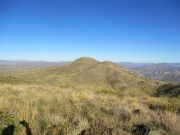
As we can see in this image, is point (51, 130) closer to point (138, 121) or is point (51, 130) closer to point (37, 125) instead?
point (37, 125)

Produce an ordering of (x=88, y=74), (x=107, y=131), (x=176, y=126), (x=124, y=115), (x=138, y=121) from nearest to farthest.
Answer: (x=107, y=131)
(x=176, y=126)
(x=138, y=121)
(x=124, y=115)
(x=88, y=74)

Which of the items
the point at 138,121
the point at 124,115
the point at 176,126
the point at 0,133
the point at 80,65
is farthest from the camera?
the point at 80,65

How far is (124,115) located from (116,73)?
153 feet

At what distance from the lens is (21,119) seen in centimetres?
511

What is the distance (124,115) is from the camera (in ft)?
20.9

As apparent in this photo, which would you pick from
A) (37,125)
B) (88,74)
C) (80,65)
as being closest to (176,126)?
(37,125)

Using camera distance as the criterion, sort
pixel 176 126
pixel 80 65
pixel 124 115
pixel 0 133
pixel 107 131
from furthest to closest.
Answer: pixel 80 65 → pixel 124 115 → pixel 176 126 → pixel 107 131 → pixel 0 133

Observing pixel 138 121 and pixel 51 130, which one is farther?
pixel 138 121

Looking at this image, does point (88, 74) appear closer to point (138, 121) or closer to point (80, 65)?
point (80, 65)

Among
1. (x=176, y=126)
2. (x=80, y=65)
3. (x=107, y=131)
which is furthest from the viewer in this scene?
(x=80, y=65)

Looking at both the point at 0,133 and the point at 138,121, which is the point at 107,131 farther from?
the point at 0,133

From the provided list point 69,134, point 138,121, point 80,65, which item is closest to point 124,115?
point 138,121

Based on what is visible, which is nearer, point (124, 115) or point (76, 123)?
point (76, 123)

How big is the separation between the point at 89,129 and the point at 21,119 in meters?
1.59
